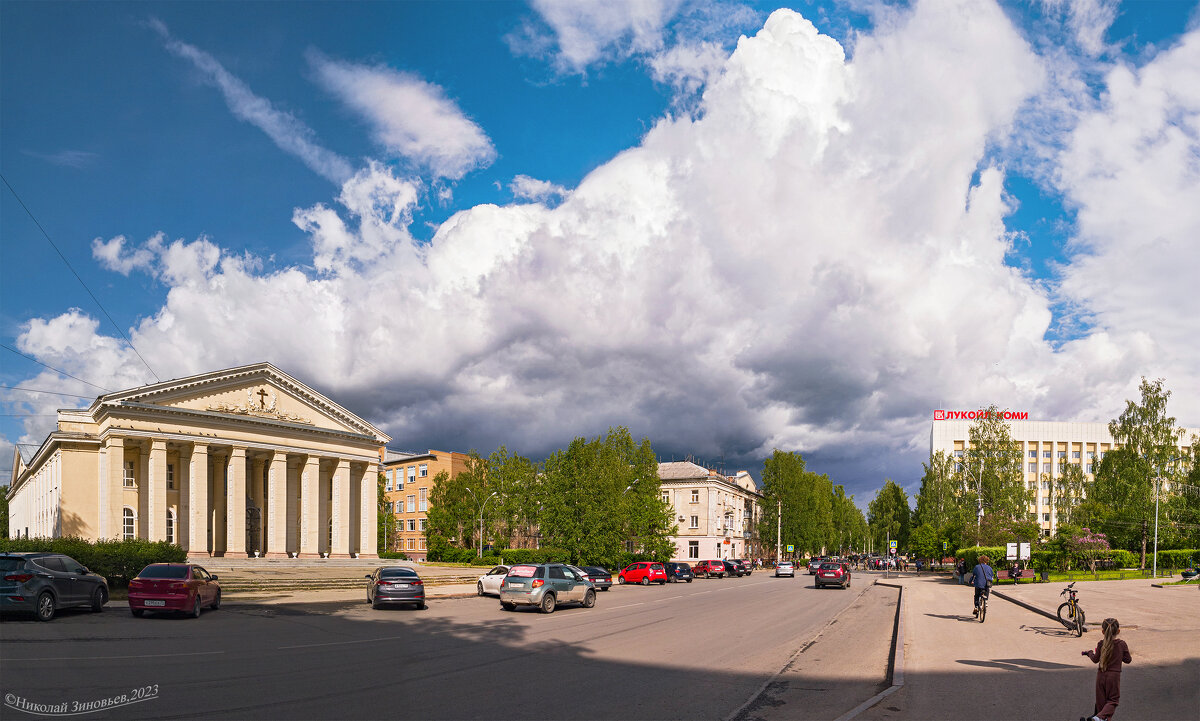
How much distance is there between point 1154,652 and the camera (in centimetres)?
1467

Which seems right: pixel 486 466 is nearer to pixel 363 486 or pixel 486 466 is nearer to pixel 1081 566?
pixel 363 486

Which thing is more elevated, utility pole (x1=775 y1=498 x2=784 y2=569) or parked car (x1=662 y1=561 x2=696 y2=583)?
parked car (x1=662 y1=561 x2=696 y2=583)

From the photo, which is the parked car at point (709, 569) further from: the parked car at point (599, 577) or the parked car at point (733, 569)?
the parked car at point (599, 577)

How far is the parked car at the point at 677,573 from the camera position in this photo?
5667 centimetres

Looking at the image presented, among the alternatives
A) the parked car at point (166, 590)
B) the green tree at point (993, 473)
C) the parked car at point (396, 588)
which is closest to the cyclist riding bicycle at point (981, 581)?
the parked car at point (396, 588)

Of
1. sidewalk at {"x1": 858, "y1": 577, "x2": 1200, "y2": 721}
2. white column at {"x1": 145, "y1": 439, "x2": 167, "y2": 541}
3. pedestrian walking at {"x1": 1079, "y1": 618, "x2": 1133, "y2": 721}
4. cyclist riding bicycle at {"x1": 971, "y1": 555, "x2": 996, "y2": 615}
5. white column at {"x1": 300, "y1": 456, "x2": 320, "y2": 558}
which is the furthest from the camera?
white column at {"x1": 300, "y1": 456, "x2": 320, "y2": 558}

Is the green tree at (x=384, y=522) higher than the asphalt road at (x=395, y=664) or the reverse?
the reverse

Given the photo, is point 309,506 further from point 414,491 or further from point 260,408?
point 414,491

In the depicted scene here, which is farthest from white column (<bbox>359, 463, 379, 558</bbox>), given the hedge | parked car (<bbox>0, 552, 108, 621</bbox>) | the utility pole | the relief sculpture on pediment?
the utility pole

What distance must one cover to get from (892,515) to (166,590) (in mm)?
107613

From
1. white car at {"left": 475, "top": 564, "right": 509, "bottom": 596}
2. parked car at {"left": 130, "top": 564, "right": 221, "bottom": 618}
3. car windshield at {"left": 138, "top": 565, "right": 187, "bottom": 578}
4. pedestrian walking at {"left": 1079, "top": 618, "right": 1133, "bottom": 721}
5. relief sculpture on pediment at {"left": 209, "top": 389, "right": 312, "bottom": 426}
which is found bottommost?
white car at {"left": 475, "top": 564, "right": 509, "bottom": 596}

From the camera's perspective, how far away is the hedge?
28.8 meters

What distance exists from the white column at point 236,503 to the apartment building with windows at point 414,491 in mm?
36786

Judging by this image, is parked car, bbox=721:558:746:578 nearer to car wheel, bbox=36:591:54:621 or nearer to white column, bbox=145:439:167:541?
white column, bbox=145:439:167:541
